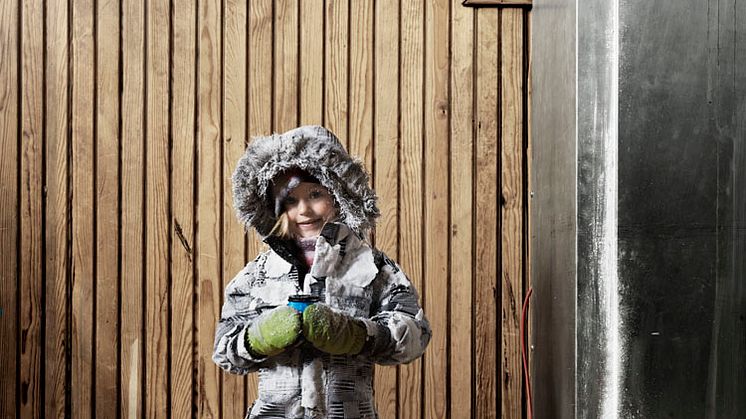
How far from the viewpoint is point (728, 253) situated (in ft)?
5.58

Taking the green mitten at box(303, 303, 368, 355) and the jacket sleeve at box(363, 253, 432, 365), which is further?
the jacket sleeve at box(363, 253, 432, 365)

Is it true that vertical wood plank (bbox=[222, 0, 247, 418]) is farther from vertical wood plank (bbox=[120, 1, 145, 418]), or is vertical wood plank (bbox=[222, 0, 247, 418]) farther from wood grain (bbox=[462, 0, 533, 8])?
wood grain (bbox=[462, 0, 533, 8])

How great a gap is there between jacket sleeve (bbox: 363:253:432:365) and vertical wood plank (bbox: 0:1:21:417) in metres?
1.41

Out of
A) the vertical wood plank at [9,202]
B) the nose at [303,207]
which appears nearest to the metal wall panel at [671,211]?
the nose at [303,207]

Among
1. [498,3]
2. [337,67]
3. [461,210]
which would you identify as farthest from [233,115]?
[498,3]

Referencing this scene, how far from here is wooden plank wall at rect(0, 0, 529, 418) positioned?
109 inches

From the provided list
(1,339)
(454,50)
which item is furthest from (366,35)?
(1,339)

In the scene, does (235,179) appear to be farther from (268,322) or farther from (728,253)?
(728,253)

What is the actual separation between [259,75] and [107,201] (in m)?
0.67

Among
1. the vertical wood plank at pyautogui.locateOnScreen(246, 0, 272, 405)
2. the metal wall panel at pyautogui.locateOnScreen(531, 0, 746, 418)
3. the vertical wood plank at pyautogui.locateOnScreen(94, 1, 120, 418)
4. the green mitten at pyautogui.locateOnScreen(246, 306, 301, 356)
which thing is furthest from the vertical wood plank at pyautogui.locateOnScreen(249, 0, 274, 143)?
the metal wall panel at pyautogui.locateOnScreen(531, 0, 746, 418)

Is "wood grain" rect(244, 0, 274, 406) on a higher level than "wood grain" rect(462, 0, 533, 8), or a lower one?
lower

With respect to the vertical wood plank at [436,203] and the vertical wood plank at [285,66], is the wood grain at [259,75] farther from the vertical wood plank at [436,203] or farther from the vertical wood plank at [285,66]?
the vertical wood plank at [436,203]

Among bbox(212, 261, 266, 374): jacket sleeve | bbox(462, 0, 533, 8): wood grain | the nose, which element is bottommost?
bbox(212, 261, 266, 374): jacket sleeve

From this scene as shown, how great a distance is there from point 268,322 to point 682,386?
880 mm
